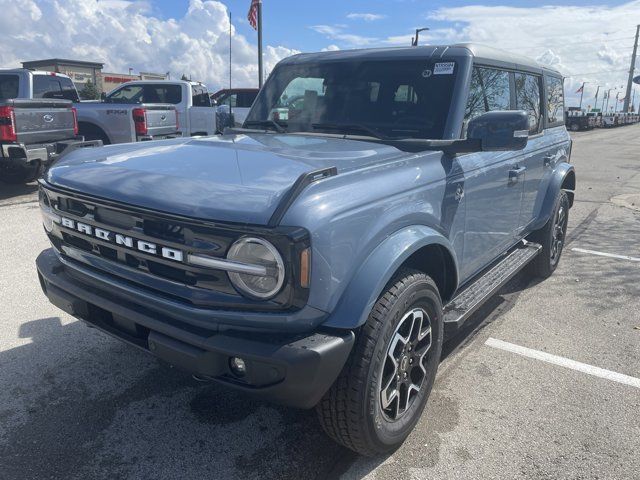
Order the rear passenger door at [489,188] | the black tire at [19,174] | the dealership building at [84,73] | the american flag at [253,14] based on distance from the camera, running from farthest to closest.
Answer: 1. the dealership building at [84,73]
2. the american flag at [253,14]
3. the black tire at [19,174]
4. the rear passenger door at [489,188]

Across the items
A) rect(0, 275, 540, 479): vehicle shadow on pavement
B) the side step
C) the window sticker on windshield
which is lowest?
rect(0, 275, 540, 479): vehicle shadow on pavement

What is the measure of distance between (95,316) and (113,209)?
0.61 meters

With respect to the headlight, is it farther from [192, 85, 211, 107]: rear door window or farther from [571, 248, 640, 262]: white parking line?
[192, 85, 211, 107]: rear door window

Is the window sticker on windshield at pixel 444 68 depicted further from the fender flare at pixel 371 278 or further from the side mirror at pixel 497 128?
the fender flare at pixel 371 278

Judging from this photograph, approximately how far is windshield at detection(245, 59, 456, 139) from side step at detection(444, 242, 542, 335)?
3.46 feet

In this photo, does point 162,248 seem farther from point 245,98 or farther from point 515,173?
point 245,98

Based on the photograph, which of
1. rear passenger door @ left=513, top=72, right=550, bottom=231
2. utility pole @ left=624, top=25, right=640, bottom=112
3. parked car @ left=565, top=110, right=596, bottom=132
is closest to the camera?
rear passenger door @ left=513, top=72, right=550, bottom=231

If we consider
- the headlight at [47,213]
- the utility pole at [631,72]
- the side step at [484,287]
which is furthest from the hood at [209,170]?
the utility pole at [631,72]

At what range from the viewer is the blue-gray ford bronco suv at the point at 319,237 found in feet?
6.88

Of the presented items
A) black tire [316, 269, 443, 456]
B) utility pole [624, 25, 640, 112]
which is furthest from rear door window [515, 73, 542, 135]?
utility pole [624, 25, 640, 112]

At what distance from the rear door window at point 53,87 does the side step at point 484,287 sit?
9.74 meters

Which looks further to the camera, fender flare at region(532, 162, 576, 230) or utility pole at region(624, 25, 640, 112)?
utility pole at region(624, 25, 640, 112)

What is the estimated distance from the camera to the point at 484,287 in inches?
144

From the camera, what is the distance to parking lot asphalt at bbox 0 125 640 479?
260 centimetres
